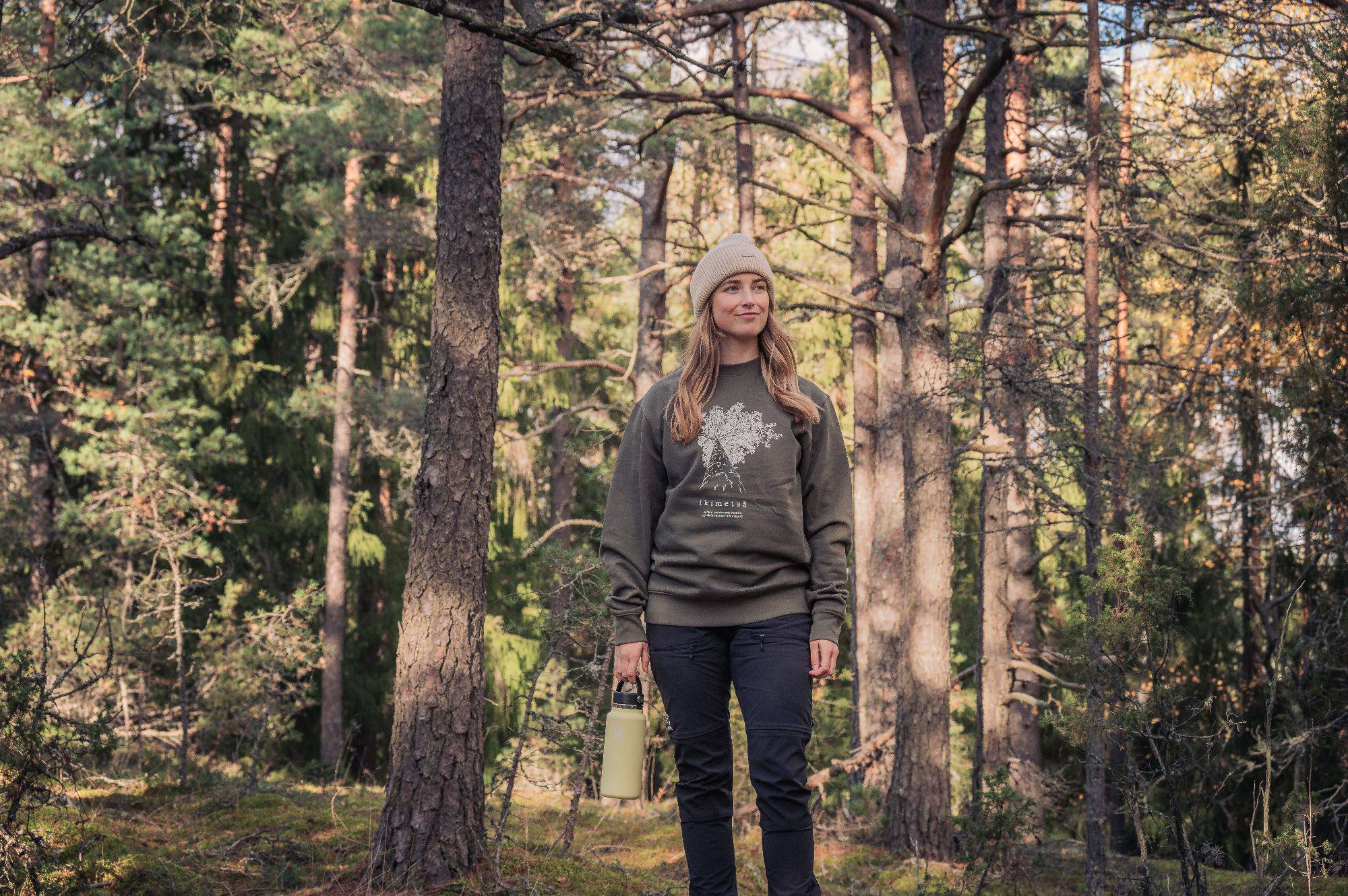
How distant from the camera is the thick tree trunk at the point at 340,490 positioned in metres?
17.3

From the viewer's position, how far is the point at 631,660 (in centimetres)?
356

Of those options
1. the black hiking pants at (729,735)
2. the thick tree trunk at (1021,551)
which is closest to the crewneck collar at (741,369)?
the black hiking pants at (729,735)

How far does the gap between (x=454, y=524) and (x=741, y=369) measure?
231 cm

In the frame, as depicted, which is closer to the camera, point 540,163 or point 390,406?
point 390,406

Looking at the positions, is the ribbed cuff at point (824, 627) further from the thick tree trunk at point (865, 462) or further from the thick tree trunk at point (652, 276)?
the thick tree trunk at point (652, 276)

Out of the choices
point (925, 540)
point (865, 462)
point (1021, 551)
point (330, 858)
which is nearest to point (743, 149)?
point (865, 462)

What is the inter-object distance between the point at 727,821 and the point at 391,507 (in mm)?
18608

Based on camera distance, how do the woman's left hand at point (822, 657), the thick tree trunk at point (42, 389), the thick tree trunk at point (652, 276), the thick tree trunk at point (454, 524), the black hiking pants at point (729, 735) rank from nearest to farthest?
1. the black hiking pants at point (729, 735)
2. the woman's left hand at point (822, 657)
3. the thick tree trunk at point (454, 524)
4. the thick tree trunk at point (652, 276)
5. the thick tree trunk at point (42, 389)

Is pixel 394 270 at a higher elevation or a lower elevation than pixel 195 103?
lower

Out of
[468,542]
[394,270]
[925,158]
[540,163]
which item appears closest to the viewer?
[468,542]

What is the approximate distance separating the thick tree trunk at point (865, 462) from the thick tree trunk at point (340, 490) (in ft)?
25.7

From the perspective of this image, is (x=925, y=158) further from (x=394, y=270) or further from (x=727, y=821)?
(x=394, y=270)

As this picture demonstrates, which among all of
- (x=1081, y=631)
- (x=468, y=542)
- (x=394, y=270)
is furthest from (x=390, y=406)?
(x=1081, y=631)

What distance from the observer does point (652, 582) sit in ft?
11.8
